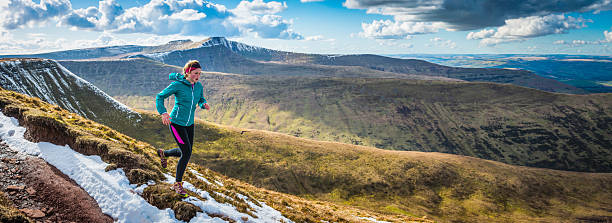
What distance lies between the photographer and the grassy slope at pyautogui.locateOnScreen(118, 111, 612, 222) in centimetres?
7175

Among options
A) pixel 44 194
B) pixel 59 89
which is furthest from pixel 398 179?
pixel 59 89

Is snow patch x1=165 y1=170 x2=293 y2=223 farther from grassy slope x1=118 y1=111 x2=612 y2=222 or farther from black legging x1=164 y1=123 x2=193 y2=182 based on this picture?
grassy slope x1=118 y1=111 x2=612 y2=222

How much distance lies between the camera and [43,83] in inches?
3681

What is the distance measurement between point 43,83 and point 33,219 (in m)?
117

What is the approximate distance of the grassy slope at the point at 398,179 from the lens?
7175cm

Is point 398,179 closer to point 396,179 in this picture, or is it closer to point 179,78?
point 396,179

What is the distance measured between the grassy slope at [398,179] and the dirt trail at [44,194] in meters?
62.0

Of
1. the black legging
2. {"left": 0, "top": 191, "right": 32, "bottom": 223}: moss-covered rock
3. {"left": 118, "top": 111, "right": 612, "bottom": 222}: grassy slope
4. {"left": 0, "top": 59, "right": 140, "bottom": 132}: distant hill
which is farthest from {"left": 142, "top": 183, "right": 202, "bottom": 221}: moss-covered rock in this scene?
{"left": 0, "top": 59, "right": 140, "bottom": 132}: distant hill

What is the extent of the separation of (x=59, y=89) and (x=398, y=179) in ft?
372

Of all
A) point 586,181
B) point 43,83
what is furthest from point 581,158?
point 43,83

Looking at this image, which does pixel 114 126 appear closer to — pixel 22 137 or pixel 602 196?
pixel 22 137

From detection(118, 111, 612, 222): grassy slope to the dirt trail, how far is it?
203 ft

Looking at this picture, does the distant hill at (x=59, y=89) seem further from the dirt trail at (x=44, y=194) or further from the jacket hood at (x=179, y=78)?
the jacket hood at (x=179, y=78)

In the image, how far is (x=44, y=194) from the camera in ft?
29.2
